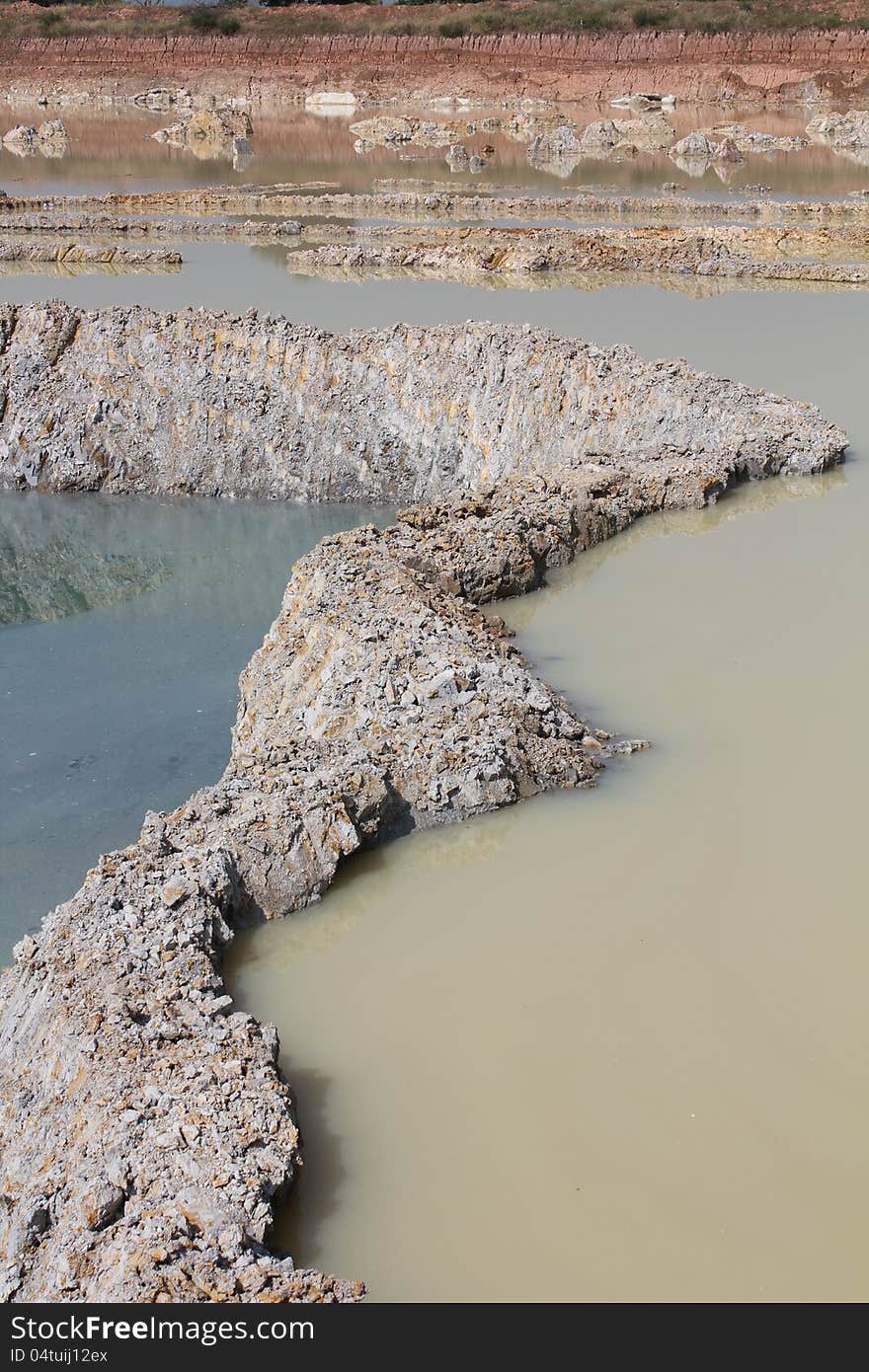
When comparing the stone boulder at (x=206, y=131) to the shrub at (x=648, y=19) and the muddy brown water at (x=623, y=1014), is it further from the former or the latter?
the muddy brown water at (x=623, y=1014)

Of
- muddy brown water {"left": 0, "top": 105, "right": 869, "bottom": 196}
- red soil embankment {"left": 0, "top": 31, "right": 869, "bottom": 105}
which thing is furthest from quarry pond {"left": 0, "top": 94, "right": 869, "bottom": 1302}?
red soil embankment {"left": 0, "top": 31, "right": 869, "bottom": 105}

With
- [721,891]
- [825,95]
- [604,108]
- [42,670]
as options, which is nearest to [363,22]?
[604,108]

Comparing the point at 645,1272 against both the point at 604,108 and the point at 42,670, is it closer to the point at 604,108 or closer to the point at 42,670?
the point at 42,670

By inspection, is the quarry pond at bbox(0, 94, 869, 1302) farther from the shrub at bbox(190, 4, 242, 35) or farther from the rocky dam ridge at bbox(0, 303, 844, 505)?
the shrub at bbox(190, 4, 242, 35)

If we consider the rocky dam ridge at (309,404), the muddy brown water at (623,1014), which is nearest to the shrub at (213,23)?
the rocky dam ridge at (309,404)

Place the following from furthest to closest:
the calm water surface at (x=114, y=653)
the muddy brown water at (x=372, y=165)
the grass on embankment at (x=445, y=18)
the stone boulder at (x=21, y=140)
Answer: the grass on embankment at (x=445, y=18) < the stone boulder at (x=21, y=140) < the muddy brown water at (x=372, y=165) < the calm water surface at (x=114, y=653)

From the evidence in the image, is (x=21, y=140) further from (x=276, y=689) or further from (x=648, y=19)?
(x=276, y=689)

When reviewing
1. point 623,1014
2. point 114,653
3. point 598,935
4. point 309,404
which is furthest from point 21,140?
point 623,1014
